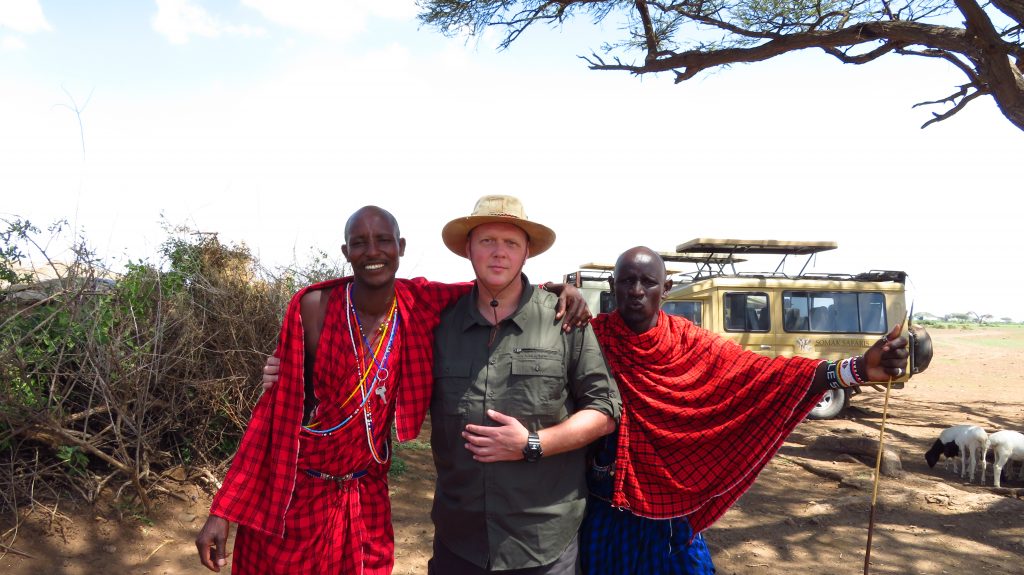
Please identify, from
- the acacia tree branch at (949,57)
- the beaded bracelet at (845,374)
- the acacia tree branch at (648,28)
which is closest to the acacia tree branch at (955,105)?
the acacia tree branch at (949,57)

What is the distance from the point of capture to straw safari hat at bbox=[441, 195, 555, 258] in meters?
2.06

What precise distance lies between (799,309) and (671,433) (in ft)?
27.5

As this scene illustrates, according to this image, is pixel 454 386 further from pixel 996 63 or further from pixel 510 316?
pixel 996 63

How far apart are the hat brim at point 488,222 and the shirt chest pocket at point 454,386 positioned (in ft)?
1.51

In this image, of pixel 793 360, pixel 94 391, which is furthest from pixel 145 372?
pixel 793 360

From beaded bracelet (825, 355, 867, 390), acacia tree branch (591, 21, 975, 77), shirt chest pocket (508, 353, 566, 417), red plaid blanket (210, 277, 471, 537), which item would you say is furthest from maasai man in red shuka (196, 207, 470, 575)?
acacia tree branch (591, 21, 975, 77)

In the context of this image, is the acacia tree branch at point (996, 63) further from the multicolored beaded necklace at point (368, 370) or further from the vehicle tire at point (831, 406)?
the multicolored beaded necklace at point (368, 370)

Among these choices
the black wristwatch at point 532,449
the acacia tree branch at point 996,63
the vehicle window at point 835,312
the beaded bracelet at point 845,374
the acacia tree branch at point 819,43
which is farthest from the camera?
the vehicle window at point 835,312

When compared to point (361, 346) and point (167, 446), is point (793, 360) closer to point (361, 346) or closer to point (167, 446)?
point (361, 346)

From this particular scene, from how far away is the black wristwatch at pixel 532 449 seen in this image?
1.88 metres

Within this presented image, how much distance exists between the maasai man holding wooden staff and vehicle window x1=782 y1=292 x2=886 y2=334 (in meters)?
8.62

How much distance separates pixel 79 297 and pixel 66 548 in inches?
55.4

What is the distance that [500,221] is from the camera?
2.09 metres

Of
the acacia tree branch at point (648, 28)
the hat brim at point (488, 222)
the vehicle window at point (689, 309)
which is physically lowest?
the vehicle window at point (689, 309)
